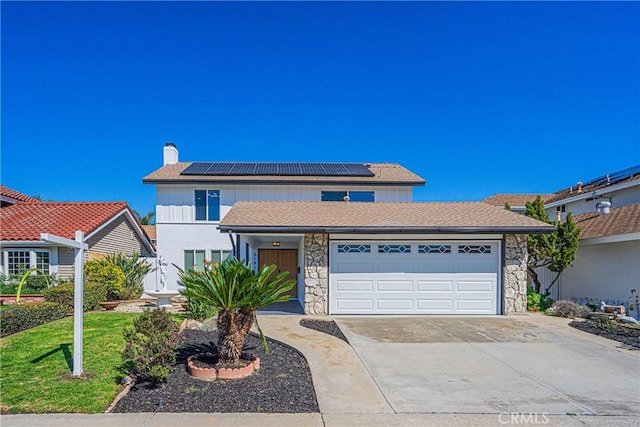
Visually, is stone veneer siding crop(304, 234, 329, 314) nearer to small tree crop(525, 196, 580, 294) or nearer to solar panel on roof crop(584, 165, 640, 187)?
small tree crop(525, 196, 580, 294)

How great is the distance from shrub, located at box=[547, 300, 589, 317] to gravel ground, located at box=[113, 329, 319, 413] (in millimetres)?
9112

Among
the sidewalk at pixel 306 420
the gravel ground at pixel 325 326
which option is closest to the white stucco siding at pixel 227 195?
the gravel ground at pixel 325 326

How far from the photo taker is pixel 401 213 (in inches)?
506

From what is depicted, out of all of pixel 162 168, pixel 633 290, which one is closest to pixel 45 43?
pixel 162 168

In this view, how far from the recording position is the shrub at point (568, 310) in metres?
11.1

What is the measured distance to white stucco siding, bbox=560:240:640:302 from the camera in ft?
36.3

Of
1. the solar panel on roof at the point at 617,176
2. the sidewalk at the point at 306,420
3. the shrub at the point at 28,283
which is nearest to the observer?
the sidewalk at the point at 306,420

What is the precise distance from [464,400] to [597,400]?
5.91 feet

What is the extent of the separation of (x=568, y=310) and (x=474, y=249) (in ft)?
10.7

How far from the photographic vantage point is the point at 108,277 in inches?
524

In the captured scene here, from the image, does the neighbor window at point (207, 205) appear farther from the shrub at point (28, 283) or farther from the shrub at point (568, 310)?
the shrub at point (568, 310)

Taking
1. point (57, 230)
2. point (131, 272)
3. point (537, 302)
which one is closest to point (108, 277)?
point (131, 272)

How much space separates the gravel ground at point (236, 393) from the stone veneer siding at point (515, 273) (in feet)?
25.9

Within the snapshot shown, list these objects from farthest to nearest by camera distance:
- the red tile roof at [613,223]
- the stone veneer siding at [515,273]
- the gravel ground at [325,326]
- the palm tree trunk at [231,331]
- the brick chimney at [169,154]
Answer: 1. the brick chimney at [169,154]
2. the stone veneer siding at [515,273]
3. the red tile roof at [613,223]
4. the gravel ground at [325,326]
5. the palm tree trunk at [231,331]
